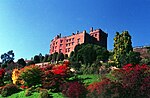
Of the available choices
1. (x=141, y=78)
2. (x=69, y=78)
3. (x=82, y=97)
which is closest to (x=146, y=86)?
(x=141, y=78)

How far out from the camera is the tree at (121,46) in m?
70.8

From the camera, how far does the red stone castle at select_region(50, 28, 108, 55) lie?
101500 mm

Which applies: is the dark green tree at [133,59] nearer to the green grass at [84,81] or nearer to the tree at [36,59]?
the green grass at [84,81]

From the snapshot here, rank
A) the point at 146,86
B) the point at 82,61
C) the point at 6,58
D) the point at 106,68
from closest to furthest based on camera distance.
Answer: the point at 146,86 → the point at 106,68 → the point at 82,61 → the point at 6,58

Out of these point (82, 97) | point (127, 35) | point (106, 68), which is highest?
point (127, 35)

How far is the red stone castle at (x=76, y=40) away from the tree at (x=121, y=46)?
2293cm

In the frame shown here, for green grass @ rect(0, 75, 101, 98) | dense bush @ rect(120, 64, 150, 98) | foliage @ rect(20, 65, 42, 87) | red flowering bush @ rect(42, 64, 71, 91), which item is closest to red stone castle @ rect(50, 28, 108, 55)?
green grass @ rect(0, 75, 101, 98)

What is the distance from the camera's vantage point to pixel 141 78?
160 ft

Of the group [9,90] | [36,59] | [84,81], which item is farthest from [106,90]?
[36,59]

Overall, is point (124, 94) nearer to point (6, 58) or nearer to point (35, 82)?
point (35, 82)

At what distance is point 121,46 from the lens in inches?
2960

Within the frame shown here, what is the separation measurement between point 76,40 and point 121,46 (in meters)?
28.9

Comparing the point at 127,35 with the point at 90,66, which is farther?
the point at 127,35

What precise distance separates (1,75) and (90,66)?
1846 cm
